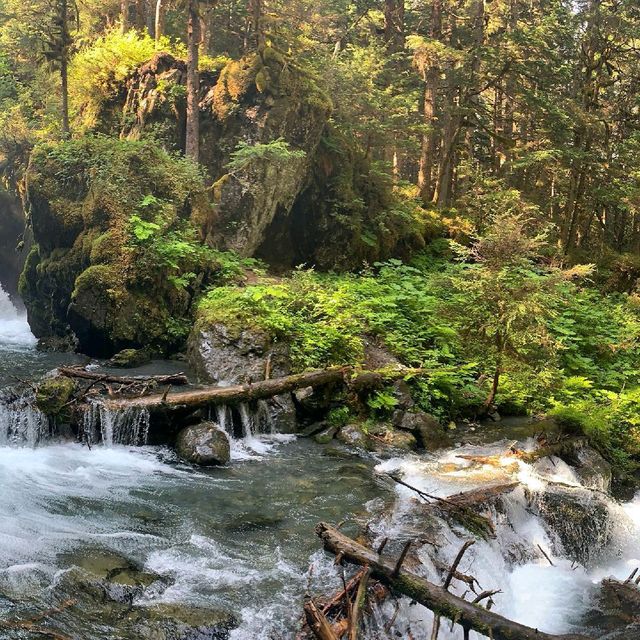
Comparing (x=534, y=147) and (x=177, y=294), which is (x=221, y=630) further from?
(x=534, y=147)

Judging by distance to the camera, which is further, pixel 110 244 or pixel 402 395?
pixel 110 244

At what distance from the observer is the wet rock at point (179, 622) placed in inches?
202

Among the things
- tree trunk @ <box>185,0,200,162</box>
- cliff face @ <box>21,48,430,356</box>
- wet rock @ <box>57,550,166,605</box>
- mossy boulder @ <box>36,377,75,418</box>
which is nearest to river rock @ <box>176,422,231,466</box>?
mossy boulder @ <box>36,377,75,418</box>

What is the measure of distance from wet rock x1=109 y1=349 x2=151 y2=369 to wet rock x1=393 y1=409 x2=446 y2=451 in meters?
6.24

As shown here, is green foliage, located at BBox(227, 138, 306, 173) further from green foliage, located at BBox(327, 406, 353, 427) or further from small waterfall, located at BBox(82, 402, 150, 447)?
small waterfall, located at BBox(82, 402, 150, 447)

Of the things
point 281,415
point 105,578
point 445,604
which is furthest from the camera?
point 281,415

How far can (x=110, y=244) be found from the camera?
1540 centimetres

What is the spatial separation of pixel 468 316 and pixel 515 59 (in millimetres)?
15627

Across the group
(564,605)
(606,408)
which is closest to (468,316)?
(606,408)

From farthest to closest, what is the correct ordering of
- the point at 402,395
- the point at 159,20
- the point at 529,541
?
the point at 159,20, the point at 402,395, the point at 529,541

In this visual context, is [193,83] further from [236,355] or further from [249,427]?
[249,427]

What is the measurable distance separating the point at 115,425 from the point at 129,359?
4.25 meters

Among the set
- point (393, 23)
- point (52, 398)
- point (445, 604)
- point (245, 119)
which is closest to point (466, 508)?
point (445, 604)

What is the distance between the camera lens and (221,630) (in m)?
5.25
